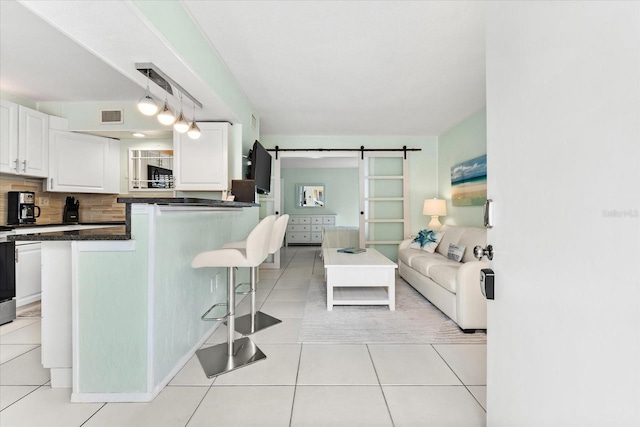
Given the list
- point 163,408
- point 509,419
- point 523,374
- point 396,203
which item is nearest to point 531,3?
point 523,374

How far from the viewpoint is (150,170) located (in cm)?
412

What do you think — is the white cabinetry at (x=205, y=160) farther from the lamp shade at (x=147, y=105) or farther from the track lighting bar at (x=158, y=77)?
the lamp shade at (x=147, y=105)

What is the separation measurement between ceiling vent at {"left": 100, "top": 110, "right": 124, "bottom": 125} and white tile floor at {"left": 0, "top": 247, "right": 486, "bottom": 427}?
2.61 meters

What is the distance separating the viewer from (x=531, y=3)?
877mm

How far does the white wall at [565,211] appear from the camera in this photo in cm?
61

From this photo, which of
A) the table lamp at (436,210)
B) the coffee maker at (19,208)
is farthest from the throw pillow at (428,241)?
the coffee maker at (19,208)

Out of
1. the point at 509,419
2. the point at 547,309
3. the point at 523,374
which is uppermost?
the point at 547,309

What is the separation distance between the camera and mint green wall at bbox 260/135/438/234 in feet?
17.9

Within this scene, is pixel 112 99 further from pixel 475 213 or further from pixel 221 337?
pixel 475 213

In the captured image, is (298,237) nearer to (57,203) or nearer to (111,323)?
(57,203)

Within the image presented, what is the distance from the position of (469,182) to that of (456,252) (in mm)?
1280

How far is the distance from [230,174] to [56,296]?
2138mm

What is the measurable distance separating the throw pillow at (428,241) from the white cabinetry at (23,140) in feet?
16.5

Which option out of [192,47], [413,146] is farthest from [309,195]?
[192,47]
